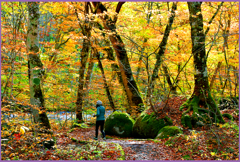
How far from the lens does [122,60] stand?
1127cm

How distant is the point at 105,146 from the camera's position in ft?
20.1

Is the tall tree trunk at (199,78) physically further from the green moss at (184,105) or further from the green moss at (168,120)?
the green moss at (168,120)

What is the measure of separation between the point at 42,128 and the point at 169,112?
5.65m

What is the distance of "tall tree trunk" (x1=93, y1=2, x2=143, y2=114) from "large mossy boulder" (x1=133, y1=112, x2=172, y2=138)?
2.43 metres

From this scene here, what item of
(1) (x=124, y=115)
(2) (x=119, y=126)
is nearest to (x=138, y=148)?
(2) (x=119, y=126)

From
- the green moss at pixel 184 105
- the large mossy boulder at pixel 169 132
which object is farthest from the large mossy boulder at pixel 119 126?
the green moss at pixel 184 105

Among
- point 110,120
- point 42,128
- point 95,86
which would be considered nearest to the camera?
point 42,128

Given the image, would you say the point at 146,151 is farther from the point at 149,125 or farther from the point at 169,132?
the point at 149,125

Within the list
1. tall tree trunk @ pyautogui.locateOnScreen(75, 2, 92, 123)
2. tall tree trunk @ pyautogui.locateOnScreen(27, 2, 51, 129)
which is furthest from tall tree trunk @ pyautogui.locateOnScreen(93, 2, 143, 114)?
tall tree trunk @ pyautogui.locateOnScreen(27, 2, 51, 129)

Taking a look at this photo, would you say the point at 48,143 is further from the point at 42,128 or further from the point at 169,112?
the point at 169,112

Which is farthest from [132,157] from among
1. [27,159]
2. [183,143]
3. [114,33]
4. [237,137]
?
[114,33]

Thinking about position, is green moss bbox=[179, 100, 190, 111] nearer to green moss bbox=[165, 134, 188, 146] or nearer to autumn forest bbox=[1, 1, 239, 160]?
autumn forest bbox=[1, 1, 239, 160]

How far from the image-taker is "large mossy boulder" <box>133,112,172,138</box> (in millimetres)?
8086

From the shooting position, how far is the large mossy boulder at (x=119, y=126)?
30.5 ft
